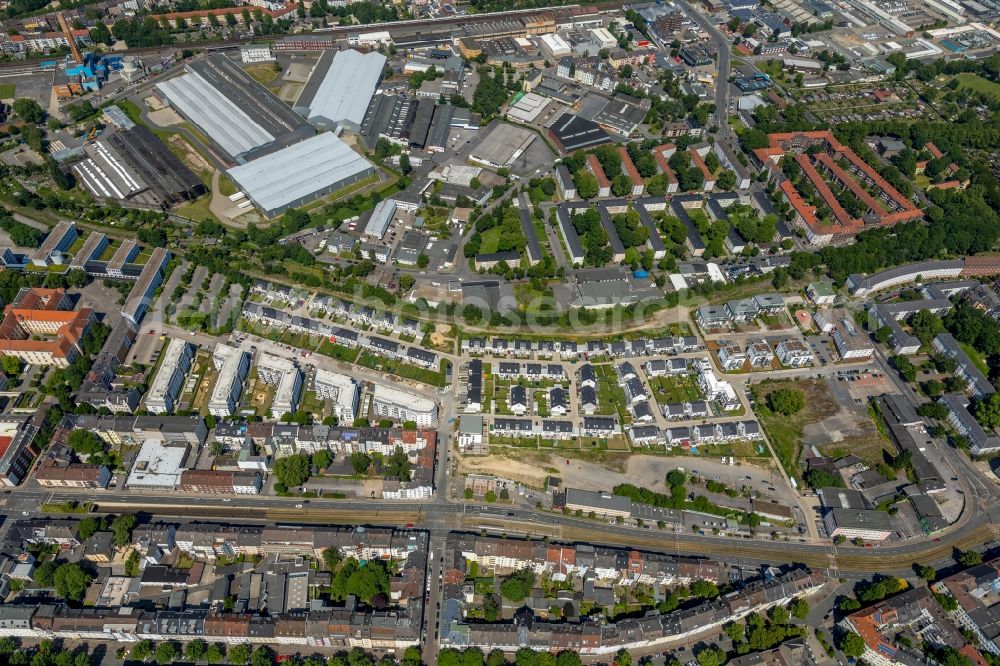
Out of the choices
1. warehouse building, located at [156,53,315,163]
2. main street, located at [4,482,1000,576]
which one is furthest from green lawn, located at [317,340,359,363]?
warehouse building, located at [156,53,315,163]

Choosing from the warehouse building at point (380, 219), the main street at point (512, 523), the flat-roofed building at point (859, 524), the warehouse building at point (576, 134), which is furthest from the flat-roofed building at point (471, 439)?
the warehouse building at point (576, 134)

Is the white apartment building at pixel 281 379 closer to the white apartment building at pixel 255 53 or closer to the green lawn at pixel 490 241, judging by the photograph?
the green lawn at pixel 490 241

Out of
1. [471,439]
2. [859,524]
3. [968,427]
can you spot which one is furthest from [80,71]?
[968,427]

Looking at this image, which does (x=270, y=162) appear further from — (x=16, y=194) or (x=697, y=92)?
(x=697, y=92)

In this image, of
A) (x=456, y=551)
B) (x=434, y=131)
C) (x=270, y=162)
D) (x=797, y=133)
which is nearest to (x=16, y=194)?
(x=270, y=162)

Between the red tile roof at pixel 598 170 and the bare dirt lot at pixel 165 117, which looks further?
the bare dirt lot at pixel 165 117

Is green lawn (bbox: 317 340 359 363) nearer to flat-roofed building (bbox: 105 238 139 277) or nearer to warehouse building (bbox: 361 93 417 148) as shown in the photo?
flat-roofed building (bbox: 105 238 139 277)
